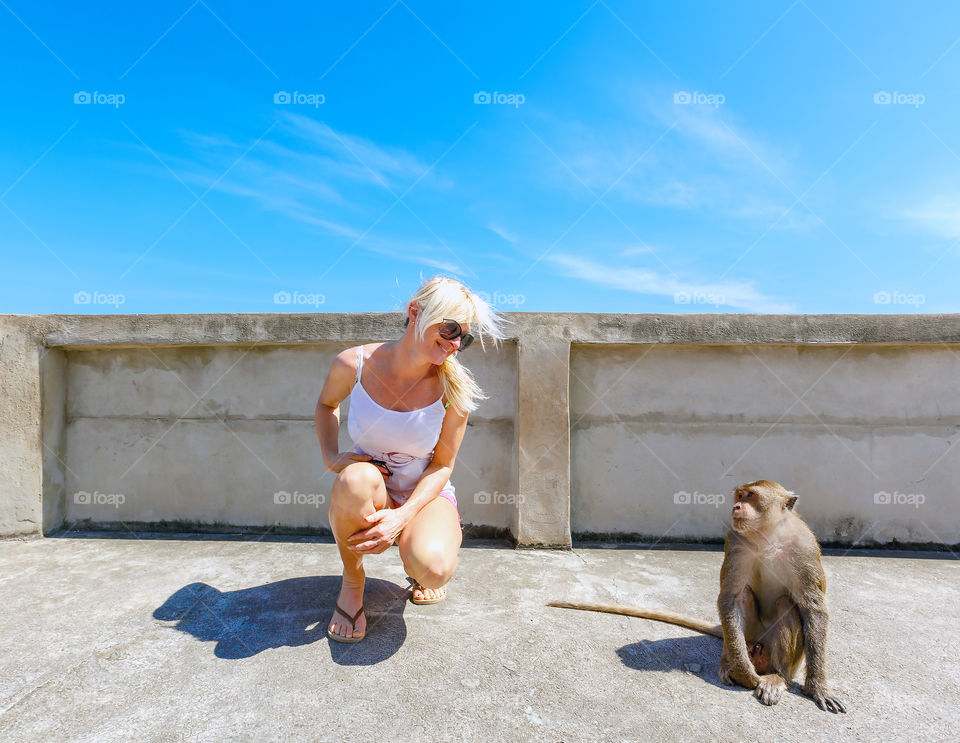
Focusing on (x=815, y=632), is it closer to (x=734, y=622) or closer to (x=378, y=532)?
(x=734, y=622)

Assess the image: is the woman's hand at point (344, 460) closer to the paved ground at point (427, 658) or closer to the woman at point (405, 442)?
the woman at point (405, 442)

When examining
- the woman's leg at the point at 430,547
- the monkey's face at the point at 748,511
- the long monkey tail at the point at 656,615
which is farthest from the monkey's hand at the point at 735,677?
the woman's leg at the point at 430,547

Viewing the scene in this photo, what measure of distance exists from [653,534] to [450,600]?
182cm

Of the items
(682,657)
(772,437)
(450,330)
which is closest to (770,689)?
(682,657)

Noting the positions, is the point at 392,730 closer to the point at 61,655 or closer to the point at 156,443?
the point at 61,655

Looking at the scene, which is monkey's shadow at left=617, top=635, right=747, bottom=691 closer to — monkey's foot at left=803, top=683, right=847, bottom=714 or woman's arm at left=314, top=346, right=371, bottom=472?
monkey's foot at left=803, top=683, right=847, bottom=714

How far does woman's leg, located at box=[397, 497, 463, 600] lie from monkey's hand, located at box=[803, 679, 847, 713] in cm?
140

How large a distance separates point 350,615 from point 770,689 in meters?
1.69

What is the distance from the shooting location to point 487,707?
76.7 inches

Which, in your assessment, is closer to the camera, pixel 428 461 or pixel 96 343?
pixel 428 461

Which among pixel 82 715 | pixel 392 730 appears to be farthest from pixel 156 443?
pixel 392 730

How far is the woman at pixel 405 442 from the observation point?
7.56 feet

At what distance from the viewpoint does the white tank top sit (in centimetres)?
255

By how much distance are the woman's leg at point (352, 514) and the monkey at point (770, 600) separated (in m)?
1.42
